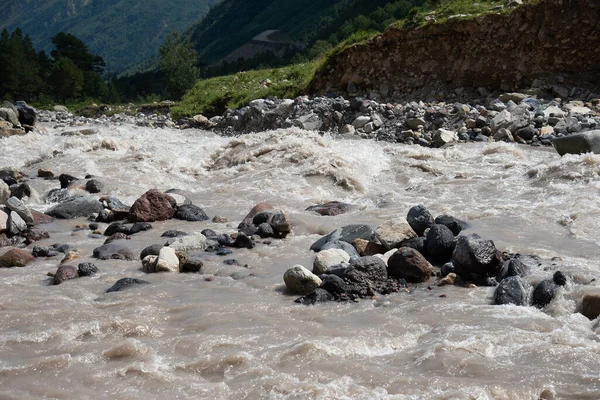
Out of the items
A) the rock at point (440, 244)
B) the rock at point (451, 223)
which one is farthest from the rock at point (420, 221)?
the rock at point (440, 244)

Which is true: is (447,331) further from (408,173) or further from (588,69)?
(588,69)

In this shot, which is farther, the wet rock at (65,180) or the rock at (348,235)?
the wet rock at (65,180)

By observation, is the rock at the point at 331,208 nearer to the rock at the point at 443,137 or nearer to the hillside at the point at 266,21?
the rock at the point at 443,137

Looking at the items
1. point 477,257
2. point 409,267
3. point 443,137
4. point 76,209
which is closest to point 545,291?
point 477,257

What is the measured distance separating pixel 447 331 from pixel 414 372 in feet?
2.43

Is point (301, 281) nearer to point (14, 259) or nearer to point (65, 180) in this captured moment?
point (14, 259)

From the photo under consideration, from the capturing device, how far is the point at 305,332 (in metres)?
4.87

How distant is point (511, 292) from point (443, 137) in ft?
31.5

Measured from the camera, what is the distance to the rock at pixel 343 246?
6.73 m

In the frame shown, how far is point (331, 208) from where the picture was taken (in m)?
9.40

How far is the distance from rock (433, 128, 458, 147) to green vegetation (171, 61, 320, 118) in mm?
10518

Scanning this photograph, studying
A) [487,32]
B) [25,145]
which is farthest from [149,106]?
[487,32]

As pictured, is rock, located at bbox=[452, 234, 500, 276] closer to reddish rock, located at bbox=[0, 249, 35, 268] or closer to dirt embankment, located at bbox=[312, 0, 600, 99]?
reddish rock, located at bbox=[0, 249, 35, 268]

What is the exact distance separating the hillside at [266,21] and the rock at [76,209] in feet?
235
